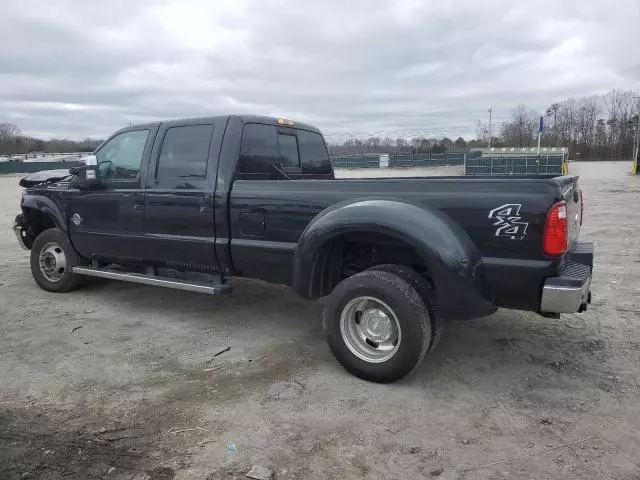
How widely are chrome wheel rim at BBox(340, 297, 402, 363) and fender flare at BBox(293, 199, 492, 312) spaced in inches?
17.8

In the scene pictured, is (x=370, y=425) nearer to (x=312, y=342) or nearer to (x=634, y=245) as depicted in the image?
(x=312, y=342)

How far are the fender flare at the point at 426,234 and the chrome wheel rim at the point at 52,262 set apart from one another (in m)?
3.66

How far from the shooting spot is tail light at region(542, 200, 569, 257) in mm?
3271

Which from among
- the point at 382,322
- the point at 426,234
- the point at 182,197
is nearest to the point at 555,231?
the point at 426,234

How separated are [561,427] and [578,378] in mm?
806

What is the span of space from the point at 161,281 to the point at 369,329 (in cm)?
220

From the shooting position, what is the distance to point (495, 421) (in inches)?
128

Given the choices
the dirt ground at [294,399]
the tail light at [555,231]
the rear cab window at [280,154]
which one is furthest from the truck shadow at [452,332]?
the rear cab window at [280,154]

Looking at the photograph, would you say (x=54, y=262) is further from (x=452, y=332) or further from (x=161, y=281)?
(x=452, y=332)

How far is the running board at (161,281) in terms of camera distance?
4707mm

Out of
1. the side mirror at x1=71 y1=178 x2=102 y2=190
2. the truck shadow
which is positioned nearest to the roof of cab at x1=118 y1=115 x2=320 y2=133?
the side mirror at x1=71 y1=178 x2=102 y2=190

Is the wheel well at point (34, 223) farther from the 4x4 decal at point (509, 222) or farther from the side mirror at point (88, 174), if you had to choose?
the 4x4 decal at point (509, 222)

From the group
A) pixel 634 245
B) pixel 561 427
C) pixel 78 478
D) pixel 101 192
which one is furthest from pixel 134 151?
pixel 634 245

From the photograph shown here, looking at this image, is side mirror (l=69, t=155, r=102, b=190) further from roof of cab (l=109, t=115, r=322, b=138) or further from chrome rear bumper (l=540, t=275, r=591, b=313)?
chrome rear bumper (l=540, t=275, r=591, b=313)
